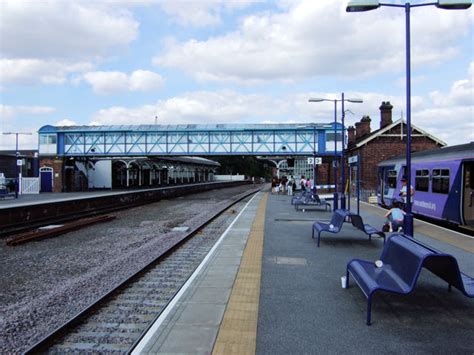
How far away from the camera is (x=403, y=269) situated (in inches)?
203

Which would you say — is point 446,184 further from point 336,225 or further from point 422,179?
point 336,225

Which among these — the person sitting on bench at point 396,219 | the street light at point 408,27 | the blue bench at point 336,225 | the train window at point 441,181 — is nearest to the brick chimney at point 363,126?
the train window at point 441,181

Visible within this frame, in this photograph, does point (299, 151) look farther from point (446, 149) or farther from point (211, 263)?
point (211, 263)

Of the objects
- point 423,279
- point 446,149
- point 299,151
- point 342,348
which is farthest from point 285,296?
point 299,151

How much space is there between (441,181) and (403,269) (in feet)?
33.8

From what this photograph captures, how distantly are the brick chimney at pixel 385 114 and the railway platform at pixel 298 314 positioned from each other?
3069 cm

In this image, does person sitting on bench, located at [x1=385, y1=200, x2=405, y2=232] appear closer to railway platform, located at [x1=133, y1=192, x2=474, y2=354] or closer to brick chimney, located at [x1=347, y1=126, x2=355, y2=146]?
railway platform, located at [x1=133, y1=192, x2=474, y2=354]

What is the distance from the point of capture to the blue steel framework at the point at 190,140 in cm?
4569

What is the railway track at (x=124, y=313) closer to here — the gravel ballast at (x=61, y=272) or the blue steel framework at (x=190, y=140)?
the gravel ballast at (x=61, y=272)

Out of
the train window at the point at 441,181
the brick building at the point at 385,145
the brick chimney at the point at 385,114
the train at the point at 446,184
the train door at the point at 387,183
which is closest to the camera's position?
the train at the point at 446,184

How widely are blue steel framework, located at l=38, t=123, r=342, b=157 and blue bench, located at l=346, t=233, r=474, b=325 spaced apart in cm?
3959

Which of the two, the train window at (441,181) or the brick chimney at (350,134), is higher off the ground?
the brick chimney at (350,134)

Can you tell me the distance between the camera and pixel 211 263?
8188 mm

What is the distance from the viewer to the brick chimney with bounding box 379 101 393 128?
123 feet
